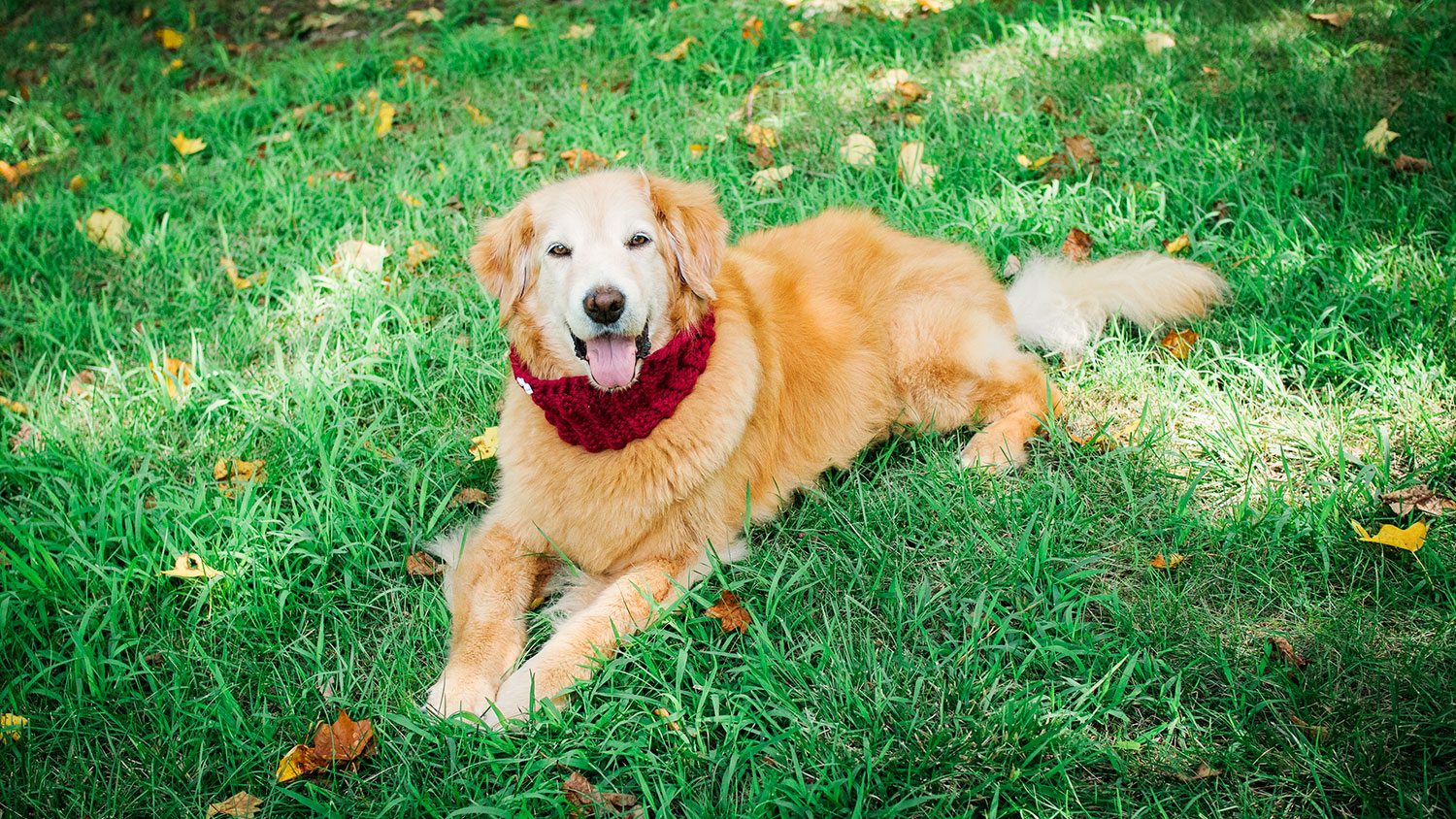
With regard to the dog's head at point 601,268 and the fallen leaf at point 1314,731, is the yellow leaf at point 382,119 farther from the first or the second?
the fallen leaf at point 1314,731

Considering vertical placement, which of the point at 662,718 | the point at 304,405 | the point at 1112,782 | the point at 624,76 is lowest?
the point at 1112,782

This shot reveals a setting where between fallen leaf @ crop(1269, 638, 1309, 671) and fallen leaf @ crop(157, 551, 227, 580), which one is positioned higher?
fallen leaf @ crop(157, 551, 227, 580)

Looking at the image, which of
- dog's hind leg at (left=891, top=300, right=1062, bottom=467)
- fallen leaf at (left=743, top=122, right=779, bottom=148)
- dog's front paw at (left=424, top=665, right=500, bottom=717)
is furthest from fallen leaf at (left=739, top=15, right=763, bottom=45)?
dog's front paw at (left=424, top=665, right=500, bottom=717)

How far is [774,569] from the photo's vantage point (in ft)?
8.75

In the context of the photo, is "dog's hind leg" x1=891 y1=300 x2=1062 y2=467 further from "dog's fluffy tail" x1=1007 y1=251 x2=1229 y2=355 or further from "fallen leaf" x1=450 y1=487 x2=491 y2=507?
"fallen leaf" x1=450 y1=487 x2=491 y2=507

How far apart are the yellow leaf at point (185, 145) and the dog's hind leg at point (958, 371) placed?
4.52m

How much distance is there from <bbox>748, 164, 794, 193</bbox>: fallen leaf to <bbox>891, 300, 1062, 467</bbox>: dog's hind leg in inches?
55.8

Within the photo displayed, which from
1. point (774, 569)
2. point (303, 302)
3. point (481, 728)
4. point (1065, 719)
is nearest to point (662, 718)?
point (481, 728)

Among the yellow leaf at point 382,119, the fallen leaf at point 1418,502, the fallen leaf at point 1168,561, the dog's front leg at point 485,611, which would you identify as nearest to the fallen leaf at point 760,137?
the yellow leaf at point 382,119

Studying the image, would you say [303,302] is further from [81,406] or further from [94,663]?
[94,663]

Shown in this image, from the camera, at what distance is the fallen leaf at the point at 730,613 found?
2467 millimetres

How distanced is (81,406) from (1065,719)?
388 cm

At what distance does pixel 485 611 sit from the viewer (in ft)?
8.33

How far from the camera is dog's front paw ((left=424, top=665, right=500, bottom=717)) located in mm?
2283
